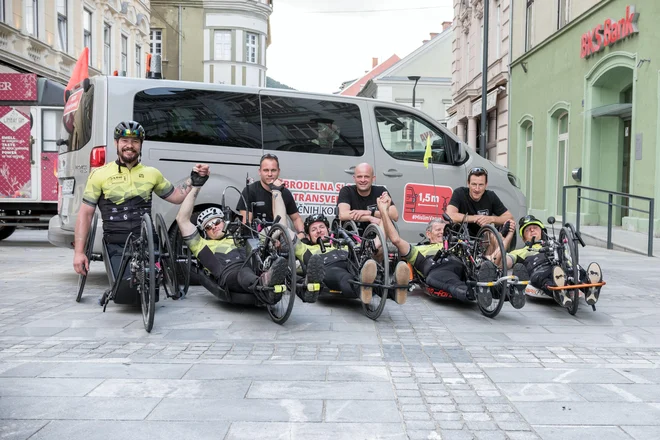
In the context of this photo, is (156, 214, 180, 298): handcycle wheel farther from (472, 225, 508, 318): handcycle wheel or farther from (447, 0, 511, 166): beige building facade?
(447, 0, 511, 166): beige building facade

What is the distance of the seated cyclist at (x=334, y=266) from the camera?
608 cm

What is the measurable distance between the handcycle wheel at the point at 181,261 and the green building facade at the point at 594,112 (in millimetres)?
8435

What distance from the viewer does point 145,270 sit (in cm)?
581

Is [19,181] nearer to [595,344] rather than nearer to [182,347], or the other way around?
[182,347]

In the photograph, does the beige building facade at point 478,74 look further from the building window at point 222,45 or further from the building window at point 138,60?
the building window at point 222,45

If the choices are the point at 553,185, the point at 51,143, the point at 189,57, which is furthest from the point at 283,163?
the point at 189,57

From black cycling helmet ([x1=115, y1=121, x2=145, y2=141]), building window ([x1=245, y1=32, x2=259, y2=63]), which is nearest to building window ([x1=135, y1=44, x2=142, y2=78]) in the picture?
building window ([x1=245, y1=32, x2=259, y2=63])

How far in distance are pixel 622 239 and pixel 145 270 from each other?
10445 millimetres

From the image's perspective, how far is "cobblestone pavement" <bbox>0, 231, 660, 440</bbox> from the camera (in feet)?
11.4

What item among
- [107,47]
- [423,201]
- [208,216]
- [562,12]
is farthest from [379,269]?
[107,47]

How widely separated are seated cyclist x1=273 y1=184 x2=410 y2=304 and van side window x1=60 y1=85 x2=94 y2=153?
6.67 ft

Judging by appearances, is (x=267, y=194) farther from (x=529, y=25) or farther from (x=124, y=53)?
(x=124, y=53)

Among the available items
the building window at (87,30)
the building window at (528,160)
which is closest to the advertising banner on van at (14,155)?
the building window at (87,30)

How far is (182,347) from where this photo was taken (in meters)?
5.15
